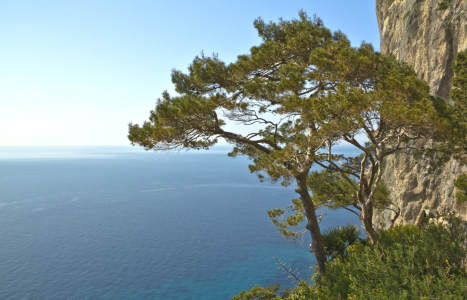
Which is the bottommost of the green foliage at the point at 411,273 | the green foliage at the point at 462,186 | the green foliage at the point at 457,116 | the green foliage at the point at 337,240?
the green foliage at the point at 337,240

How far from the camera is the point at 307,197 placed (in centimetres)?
926

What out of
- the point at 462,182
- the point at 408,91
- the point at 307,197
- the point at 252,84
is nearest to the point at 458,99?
the point at 408,91

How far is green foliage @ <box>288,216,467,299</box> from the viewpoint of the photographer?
4.78 meters

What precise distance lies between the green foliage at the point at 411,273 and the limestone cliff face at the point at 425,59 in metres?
3.43

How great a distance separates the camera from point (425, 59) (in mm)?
11938

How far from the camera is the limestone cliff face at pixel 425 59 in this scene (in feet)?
34.0

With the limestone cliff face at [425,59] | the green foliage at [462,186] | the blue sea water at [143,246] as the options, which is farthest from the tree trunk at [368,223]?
the blue sea water at [143,246]

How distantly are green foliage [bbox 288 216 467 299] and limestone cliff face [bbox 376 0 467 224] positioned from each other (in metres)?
3.43

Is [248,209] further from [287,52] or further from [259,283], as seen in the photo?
[287,52]

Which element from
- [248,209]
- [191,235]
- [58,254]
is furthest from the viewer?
[248,209]

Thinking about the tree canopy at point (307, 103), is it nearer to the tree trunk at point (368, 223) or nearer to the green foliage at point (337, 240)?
the tree trunk at point (368, 223)

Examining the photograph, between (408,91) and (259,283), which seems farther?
(259,283)

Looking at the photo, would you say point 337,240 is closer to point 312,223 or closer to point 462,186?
point 312,223

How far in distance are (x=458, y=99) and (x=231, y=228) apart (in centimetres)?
3358
